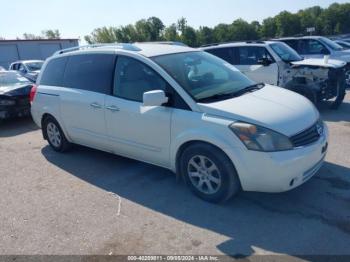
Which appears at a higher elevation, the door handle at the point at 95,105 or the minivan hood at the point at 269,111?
the minivan hood at the point at 269,111

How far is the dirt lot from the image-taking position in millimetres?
3176

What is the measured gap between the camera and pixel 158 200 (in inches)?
161

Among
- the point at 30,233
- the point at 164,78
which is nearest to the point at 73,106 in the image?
the point at 164,78

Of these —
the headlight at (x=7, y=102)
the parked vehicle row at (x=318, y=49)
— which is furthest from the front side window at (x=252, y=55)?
the headlight at (x=7, y=102)

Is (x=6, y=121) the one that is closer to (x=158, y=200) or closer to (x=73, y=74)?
(x=73, y=74)

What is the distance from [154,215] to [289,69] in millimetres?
5986

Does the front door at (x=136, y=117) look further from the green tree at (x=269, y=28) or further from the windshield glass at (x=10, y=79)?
the green tree at (x=269, y=28)

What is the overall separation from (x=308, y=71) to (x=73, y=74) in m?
5.44

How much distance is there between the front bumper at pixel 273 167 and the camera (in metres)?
3.34

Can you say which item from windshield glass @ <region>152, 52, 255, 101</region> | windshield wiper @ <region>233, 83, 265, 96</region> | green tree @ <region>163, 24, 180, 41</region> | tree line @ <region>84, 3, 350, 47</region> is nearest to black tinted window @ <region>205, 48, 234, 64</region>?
windshield glass @ <region>152, 52, 255, 101</region>

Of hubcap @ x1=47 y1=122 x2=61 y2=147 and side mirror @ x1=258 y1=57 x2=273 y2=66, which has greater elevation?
side mirror @ x1=258 y1=57 x2=273 y2=66

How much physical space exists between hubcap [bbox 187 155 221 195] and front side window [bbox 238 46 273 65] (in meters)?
5.58

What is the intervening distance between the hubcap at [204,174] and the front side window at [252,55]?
558cm

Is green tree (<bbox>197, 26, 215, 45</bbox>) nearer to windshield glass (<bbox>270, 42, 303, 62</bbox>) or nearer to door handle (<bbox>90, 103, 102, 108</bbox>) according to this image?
windshield glass (<bbox>270, 42, 303, 62</bbox>)
